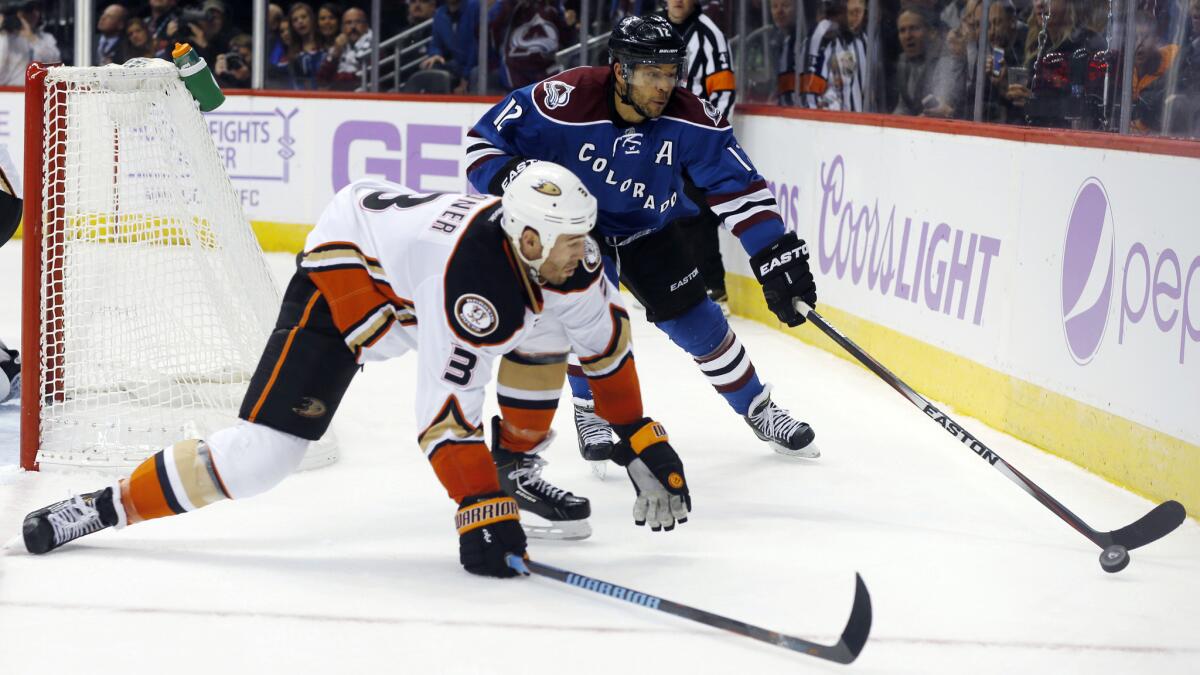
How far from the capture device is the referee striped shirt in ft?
20.4

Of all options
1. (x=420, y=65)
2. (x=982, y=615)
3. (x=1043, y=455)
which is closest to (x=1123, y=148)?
(x=1043, y=455)

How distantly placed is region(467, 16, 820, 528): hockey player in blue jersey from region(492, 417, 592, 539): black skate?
3.0 inches

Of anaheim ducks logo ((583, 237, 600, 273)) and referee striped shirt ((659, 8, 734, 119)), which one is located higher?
referee striped shirt ((659, 8, 734, 119))

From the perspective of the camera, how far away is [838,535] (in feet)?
10.7

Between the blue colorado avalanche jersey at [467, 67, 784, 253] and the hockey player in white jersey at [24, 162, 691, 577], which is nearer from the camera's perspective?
the hockey player in white jersey at [24, 162, 691, 577]

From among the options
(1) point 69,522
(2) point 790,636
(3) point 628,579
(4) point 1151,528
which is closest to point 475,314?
(3) point 628,579

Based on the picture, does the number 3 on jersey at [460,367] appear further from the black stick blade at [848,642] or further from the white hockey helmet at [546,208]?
the black stick blade at [848,642]

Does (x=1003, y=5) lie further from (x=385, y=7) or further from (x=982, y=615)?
(x=385, y=7)

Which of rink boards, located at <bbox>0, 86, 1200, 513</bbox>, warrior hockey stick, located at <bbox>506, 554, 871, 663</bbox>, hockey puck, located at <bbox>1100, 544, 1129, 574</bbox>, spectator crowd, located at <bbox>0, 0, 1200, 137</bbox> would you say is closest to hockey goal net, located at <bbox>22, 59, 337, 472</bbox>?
rink boards, located at <bbox>0, 86, 1200, 513</bbox>

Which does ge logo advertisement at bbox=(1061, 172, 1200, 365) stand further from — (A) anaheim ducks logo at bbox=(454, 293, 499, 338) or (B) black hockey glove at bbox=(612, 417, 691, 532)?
(A) anaheim ducks logo at bbox=(454, 293, 499, 338)

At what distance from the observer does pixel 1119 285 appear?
3.68 metres

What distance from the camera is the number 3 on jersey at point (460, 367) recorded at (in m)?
2.62

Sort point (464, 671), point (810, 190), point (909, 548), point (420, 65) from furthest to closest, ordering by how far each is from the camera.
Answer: point (420, 65) → point (810, 190) → point (909, 548) → point (464, 671)

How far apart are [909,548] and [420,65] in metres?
5.75
